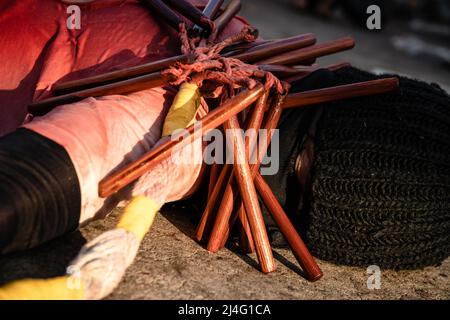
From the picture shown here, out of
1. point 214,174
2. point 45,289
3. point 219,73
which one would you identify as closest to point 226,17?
point 219,73

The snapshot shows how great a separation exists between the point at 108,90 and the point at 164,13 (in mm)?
331

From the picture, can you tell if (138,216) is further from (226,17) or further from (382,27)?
(382,27)

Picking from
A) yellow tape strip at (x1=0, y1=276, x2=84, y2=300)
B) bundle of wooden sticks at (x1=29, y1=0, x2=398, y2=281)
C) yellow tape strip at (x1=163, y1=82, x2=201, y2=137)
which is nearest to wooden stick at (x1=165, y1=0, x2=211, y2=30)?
bundle of wooden sticks at (x1=29, y1=0, x2=398, y2=281)

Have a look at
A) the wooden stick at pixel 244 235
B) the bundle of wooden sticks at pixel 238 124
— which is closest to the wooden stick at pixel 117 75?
the bundle of wooden sticks at pixel 238 124

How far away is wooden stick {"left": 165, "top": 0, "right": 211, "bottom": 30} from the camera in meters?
1.69

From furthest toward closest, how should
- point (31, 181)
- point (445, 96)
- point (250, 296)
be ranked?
point (445, 96) → point (250, 296) → point (31, 181)

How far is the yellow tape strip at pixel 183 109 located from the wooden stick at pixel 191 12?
29cm

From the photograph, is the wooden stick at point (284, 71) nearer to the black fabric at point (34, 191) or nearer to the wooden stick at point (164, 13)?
the wooden stick at point (164, 13)

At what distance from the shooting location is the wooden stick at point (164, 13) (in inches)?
66.5

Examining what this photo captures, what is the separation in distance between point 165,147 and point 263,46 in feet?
→ 1.78

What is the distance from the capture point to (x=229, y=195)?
4.92 ft
